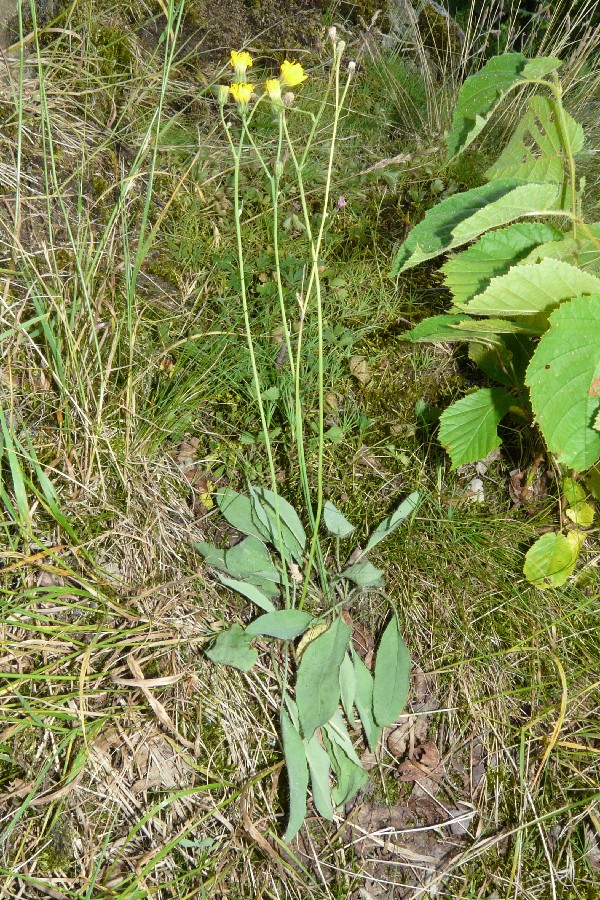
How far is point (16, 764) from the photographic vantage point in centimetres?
140

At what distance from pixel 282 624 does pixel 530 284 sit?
827 millimetres

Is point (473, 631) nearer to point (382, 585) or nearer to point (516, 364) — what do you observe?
point (382, 585)

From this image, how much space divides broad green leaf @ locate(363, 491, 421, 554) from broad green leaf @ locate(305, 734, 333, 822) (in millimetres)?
430

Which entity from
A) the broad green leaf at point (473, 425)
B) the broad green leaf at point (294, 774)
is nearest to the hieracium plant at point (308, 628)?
the broad green leaf at point (294, 774)

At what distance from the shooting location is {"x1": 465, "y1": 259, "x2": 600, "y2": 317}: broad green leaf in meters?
1.30

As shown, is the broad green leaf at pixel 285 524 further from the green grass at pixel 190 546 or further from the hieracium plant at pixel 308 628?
the green grass at pixel 190 546

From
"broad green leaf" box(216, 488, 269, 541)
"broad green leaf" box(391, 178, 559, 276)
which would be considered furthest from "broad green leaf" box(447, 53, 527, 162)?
"broad green leaf" box(216, 488, 269, 541)

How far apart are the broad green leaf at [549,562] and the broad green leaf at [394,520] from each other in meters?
0.30

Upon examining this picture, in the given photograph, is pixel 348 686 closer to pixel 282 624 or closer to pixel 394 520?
pixel 282 624

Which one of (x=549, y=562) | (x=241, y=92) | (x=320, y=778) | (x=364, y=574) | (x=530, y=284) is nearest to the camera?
(x=241, y=92)

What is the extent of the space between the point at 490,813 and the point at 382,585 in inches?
21.0

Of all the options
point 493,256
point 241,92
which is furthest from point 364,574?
point 241,92

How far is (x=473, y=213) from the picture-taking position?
1.40m

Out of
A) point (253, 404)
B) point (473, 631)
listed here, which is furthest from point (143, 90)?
point (473, 631)
